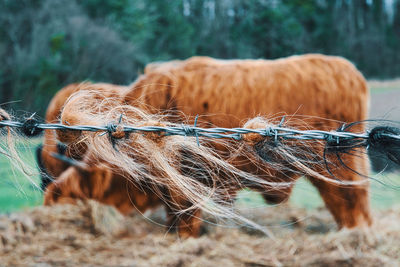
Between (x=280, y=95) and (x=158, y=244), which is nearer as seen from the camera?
(x=158, y=244)

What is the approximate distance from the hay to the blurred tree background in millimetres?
7863

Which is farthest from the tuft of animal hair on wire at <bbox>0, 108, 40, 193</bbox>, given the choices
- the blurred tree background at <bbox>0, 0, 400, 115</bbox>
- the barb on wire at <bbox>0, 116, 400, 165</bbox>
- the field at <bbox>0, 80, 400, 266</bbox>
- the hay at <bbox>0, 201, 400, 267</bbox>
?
the blurred tree background at <bbox>0, 0, 400, 115</bbox>

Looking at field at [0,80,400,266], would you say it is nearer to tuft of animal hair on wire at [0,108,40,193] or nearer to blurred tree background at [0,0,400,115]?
tuft of animal hair on wire at [0,108,40,193]

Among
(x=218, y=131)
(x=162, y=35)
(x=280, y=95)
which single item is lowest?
(x=280, y=95)

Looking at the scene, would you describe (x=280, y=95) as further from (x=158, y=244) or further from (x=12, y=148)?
(x=12, y=148)

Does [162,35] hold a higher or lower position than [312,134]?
higher

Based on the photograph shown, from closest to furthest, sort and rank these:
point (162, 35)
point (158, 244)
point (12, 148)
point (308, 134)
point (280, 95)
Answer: point (308, 134) < point (12, 148) < point (158, 244) < point (280, 95) < point (162, 35)

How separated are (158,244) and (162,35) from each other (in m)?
15.5

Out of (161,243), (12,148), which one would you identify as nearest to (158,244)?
(161,243)

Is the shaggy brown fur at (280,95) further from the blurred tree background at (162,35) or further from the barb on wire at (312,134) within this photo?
the blurred tree background at (162,35)

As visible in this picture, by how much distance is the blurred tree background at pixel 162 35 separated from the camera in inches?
499

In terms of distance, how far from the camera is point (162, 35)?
1716cm

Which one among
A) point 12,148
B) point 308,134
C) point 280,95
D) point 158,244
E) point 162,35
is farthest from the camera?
point 162,35

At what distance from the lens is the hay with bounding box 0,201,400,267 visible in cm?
238
